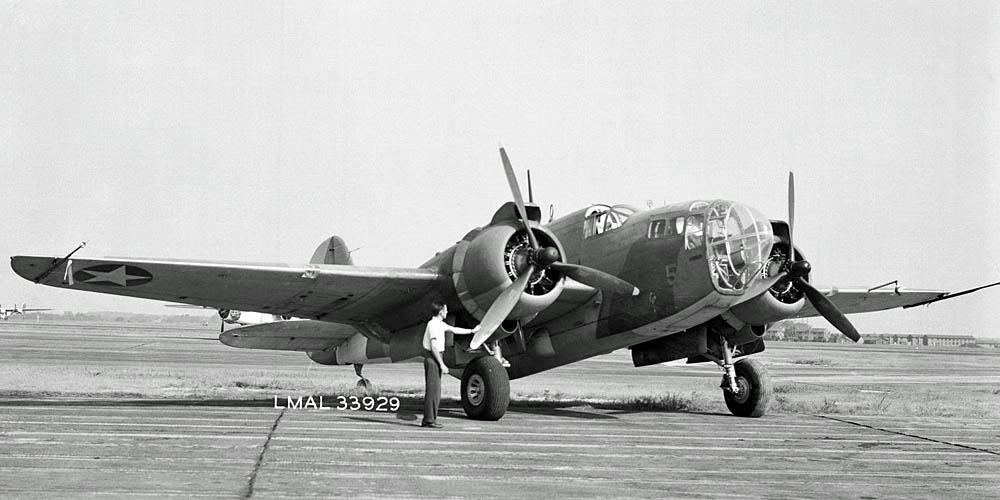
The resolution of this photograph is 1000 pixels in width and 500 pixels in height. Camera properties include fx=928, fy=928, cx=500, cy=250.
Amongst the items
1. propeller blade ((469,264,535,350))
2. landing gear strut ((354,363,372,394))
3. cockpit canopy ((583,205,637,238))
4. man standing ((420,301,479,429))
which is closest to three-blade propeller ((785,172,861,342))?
cockpit canopy ((583,205,637,238))

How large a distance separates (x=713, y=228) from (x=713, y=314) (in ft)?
4.72

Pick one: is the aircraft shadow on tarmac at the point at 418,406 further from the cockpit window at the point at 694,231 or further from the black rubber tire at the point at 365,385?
the cockpit window at the point at 694,231

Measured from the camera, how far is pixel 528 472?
840 centimetres

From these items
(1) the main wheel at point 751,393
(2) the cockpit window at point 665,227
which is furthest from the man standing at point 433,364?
(1) the main wheel at point 751,393

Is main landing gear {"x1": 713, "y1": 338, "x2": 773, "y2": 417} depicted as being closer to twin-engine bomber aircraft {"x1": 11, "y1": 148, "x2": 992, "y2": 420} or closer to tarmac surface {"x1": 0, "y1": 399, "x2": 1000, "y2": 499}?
twin-engine bomber aircraft {"x1": 11, "y1": 148, "x2": 992, "y2": 420}

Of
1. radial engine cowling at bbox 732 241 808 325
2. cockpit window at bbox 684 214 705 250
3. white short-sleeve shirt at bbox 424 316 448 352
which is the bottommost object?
white short-sleeve shirt at bbox 424 316 448 352

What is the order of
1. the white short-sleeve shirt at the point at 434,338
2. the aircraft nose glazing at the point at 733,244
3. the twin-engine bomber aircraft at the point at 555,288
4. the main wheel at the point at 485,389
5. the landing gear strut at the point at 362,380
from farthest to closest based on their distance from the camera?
the landing gear strut at the point at 362,380, the aircraft nose glazing at the point at 733,244, the twin-engine bomber aircraft at the point at 555,288, the main wheel at the point at 485,389, the white short-sleeve shirt at the point at 434,338

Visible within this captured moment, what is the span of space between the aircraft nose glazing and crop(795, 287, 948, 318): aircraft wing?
4748 millimetres

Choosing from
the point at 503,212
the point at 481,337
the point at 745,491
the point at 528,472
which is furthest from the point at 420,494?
the point at 503,212

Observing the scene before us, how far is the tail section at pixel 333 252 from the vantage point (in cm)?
1922

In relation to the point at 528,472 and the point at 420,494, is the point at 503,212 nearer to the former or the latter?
the point at 528,472

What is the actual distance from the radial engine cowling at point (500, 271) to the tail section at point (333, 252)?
546 centimetres

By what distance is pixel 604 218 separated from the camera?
50.5 ft

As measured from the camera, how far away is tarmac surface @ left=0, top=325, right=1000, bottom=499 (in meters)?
7.34
